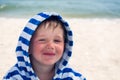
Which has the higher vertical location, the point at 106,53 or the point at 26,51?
the point at 26,51

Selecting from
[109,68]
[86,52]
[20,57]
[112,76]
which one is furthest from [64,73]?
[86,52]

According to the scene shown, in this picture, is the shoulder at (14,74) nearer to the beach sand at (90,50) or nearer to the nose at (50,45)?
the nose at (50,45)

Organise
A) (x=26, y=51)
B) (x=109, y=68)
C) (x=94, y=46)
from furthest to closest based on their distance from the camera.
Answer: (x=94, y=46)
(x=109, y=68)
(x=26, y=51)

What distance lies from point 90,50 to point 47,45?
11.6 feet

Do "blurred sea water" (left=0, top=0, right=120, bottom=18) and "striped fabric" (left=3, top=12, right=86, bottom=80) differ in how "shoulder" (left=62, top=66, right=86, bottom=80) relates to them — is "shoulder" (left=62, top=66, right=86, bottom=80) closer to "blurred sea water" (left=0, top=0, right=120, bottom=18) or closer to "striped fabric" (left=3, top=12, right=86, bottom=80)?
"striped fabric" (left=3, top=12, right=86, bottom=80)

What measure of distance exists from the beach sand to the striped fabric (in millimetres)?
1881

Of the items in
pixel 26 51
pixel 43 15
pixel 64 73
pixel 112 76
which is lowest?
pixel 112 76

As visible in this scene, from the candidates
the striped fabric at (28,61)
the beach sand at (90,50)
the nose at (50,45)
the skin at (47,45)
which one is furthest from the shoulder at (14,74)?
the beach sand at (90,50)

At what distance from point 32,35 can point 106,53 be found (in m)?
3.48

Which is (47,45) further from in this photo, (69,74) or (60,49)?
(69,74)

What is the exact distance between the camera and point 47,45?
217 centimetres

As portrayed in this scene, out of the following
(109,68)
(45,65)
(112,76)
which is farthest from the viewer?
(109,68)

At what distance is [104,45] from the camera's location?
6.14 metres

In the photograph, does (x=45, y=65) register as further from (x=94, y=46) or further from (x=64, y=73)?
(x=94, y=46)
